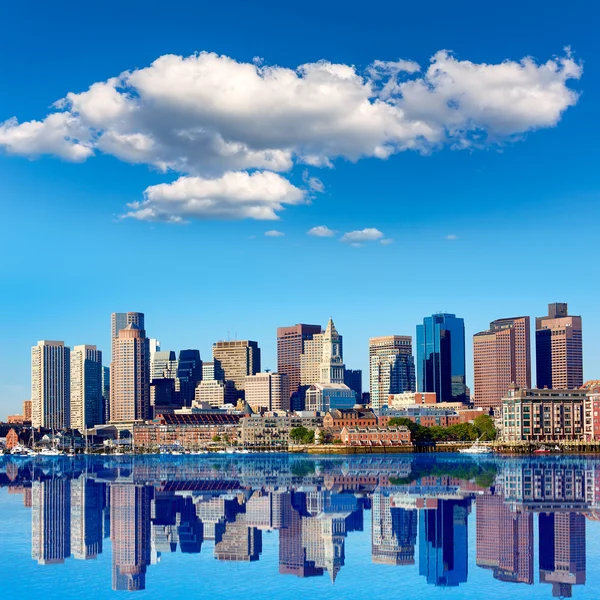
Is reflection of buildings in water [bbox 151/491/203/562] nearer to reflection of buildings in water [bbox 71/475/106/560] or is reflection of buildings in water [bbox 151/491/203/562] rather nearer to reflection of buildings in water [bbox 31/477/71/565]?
reflection of buildings in water [bbox 71/475/106/560]

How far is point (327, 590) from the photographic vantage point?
5022 cm

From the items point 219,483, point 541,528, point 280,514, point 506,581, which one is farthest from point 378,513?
point 219,483

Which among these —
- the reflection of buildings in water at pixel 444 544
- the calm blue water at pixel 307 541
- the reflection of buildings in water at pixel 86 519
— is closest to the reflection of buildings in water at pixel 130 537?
the calm blue water at pixel 307 541

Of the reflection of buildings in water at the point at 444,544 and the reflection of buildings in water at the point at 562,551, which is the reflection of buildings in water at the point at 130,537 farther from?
the reflection of buildings in water at the point at 562,551

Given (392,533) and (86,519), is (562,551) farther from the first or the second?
(86,519)

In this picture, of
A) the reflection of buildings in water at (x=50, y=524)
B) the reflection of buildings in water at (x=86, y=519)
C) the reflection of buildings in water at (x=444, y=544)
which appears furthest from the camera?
the reflection of buildings in water at (x=86, y=519)

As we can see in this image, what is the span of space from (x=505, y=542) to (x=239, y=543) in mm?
16542

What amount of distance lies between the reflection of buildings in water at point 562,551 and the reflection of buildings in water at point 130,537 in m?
20.8

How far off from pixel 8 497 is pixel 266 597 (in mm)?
63339

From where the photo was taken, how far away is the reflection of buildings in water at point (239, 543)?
5991cm

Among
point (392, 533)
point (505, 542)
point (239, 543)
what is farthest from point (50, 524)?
point (505, 542)

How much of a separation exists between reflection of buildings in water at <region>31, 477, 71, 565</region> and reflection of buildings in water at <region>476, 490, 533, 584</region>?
2474cm

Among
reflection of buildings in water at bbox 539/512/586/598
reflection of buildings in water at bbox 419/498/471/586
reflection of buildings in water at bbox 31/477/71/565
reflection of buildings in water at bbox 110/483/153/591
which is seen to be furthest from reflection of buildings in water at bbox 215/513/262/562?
reflection of buildings in water at bbox 539/512/586/598

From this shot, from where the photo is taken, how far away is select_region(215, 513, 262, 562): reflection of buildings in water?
197 feet
